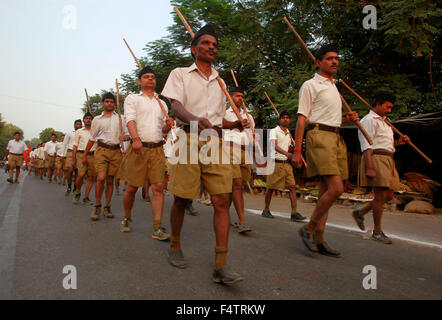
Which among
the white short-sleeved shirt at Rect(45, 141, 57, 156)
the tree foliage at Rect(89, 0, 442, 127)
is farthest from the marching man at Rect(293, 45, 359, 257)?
the white short-sleeved shirt at Rect(45, 141, 57, 156)

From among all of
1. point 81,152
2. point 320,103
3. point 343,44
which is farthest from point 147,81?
point 343,44

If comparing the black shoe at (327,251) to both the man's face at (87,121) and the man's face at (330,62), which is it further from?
the man's face at (87,121)

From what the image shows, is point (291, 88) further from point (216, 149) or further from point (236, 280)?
point (236, 280)

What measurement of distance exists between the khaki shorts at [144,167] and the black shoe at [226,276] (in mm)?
2149

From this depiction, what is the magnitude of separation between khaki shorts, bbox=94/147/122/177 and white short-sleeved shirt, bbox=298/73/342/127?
3.54 meters

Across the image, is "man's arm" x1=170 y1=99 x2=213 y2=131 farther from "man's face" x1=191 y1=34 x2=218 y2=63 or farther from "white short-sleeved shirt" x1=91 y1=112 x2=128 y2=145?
"white short-sleeved shirt" x1=91 y1=112 x2=128 y2=145

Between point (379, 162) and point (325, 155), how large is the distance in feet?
4.95

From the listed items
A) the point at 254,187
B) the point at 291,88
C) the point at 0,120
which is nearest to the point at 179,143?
the point at 291,88

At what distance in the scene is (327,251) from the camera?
3.55 meters

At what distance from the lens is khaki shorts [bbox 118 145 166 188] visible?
4.42 metres

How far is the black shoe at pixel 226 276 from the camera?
247cm

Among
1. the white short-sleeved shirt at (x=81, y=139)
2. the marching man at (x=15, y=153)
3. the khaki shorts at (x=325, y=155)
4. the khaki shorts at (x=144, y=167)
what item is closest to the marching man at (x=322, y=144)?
the khaki shorts at (x=325, y=155)

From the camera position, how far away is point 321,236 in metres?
3.64
